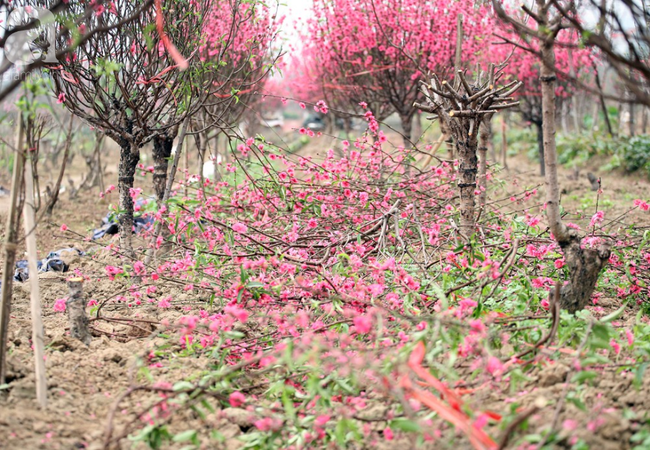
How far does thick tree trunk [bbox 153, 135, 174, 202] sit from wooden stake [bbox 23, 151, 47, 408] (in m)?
3.22

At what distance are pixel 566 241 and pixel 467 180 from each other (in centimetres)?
139

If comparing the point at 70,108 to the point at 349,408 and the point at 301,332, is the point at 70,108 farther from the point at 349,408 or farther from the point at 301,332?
the point at 349,408

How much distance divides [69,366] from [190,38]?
3.02 m

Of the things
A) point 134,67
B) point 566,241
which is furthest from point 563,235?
point 134,67

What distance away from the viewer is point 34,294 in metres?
2.75

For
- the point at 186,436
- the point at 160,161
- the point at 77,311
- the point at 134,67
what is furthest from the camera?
the point at 160,161

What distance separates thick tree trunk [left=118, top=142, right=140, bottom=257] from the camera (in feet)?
18.2

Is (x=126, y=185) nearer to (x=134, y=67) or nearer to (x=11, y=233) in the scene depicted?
(x=134, y=67)

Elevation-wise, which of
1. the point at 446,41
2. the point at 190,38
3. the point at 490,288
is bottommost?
the point at 490,288

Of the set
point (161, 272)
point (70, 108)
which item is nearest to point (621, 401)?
point (161, 272)

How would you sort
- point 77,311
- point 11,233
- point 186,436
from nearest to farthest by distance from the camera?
point 186,436
point 11,233
point 77,311

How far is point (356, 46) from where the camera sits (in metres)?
9.21

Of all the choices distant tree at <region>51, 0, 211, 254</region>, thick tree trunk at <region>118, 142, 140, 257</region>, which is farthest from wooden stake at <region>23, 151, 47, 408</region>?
thick tree trunk at <region>118, 142, 140, 257</region>

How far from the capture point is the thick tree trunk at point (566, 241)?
10.4ft
